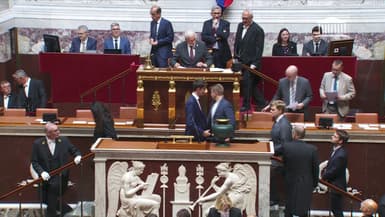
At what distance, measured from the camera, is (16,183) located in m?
14.8

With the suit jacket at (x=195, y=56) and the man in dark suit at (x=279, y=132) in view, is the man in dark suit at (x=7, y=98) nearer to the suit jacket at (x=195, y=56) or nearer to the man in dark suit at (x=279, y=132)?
the suit jacket at (x=195, y=56)

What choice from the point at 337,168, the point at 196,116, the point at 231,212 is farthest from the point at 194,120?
the point at 231,212

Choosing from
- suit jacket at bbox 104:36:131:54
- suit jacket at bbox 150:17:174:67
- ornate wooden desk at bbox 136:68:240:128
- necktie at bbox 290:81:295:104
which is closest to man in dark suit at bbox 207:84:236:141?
ornate wooden desk at bbox 136:68:240:128

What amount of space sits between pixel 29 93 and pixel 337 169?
5599 mm

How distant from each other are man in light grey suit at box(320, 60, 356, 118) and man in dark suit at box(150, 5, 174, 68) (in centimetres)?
286

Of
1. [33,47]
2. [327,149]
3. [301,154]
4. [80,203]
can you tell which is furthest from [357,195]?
[33,47]

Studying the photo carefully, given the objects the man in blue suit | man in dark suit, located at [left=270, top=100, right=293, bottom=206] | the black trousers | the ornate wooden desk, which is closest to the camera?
man in dark suit, located at [left=270, top=100, right=293, bottom=206]

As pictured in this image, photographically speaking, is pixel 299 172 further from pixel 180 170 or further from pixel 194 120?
pixel 194 120

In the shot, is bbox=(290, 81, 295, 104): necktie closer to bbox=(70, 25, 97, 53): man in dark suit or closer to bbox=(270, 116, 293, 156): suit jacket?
bbox=(270, 116, 293, 156): suit jacket

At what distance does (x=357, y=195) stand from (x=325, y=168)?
105 centimetres

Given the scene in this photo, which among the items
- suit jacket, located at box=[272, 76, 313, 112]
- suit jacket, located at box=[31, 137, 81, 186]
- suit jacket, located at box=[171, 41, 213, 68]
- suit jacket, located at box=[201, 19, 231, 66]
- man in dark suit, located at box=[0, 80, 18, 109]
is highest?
suit jacket, located at box=[201, 19, 231, 66]

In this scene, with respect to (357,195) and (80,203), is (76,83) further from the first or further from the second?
(357,195)

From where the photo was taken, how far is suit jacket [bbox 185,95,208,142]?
44.8ft

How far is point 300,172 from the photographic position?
12727 mm
